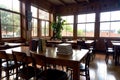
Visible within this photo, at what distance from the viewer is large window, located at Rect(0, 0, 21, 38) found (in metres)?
4.48

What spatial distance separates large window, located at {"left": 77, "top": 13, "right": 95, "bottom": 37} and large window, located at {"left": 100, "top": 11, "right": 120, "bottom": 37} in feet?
1.86

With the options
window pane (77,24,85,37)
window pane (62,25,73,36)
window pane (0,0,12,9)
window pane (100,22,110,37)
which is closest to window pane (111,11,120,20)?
window pane (100,22,110,37)

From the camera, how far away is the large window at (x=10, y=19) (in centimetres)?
448

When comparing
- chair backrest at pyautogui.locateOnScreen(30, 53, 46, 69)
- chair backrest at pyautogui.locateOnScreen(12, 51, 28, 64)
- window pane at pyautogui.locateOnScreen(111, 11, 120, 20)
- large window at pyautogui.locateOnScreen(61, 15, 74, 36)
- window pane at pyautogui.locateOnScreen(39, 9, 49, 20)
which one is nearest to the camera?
chair backrest at pyautogui.locateOnScreen(30, 53, 46, 69)

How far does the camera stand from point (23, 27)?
5.46m

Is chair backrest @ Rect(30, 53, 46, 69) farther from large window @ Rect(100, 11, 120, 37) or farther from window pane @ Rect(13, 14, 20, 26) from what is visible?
large window @ Rect(100, 11, 120, 37)

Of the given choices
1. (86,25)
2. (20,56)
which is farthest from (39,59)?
(86,25)

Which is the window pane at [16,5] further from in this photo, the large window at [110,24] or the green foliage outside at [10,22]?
the large window at [110,24]

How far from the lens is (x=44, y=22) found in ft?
24.4

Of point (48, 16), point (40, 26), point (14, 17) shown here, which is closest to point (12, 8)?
point (14, 17)

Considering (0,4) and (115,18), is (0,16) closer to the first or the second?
(0,4)

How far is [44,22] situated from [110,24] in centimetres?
421

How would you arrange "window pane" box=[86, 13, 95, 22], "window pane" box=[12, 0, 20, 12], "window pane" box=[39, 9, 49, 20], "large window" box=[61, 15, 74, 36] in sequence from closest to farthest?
1. "window pane" box=[12, 0, 20, 12]
2. "window pane" box=[39, 9, 49, 20]
3. "window pane" box=[86, 13, 95, 22]
4. "large window" box=[61, 15, 74, 36]

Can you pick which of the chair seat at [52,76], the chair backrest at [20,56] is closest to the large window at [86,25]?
the chair seat at [52,76]
